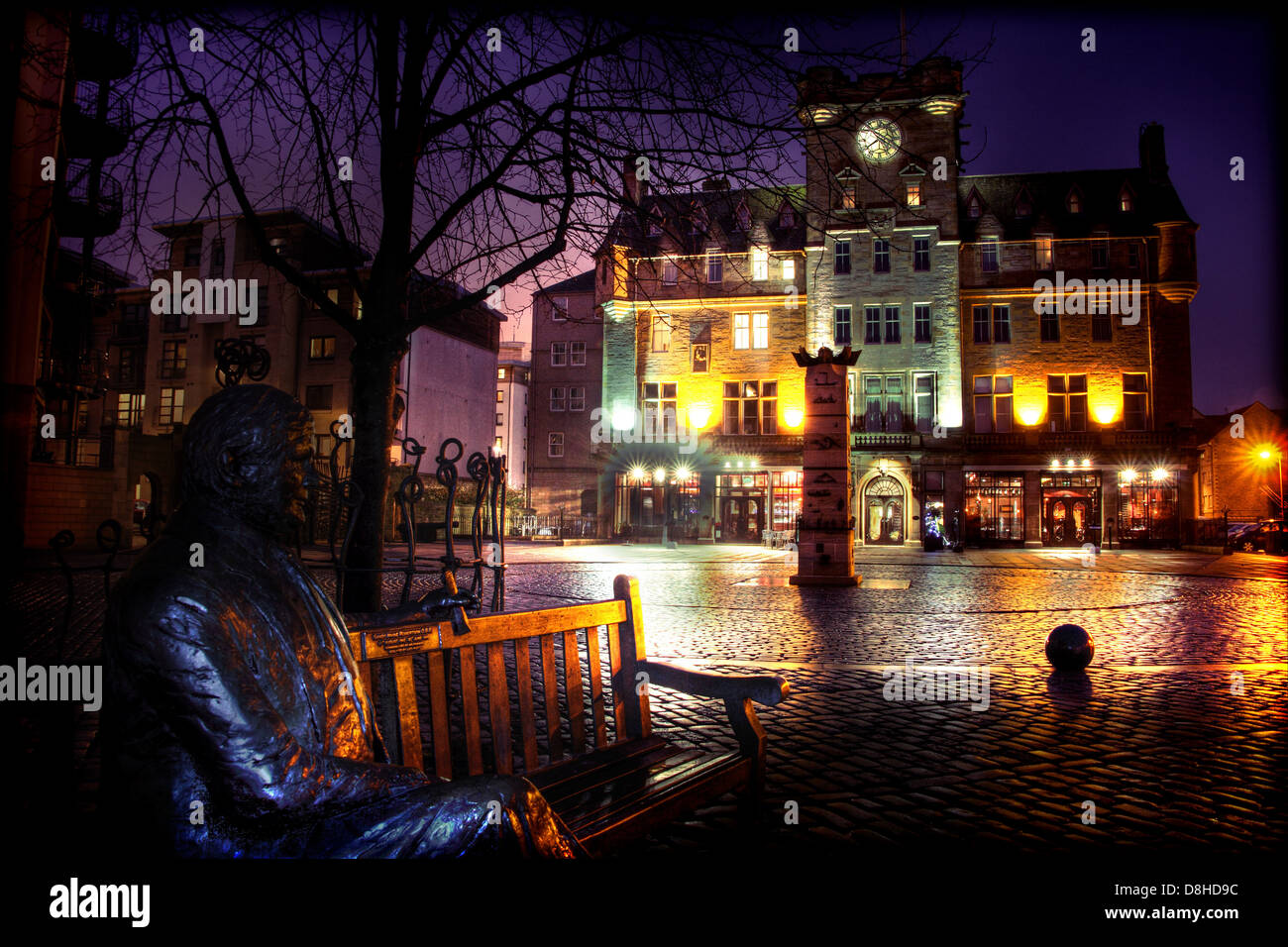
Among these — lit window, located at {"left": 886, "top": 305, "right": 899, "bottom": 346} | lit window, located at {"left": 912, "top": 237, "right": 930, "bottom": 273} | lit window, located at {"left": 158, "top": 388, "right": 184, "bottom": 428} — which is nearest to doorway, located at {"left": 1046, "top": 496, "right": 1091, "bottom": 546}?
lit window, located at {"left": 886, "top": 305, "right": 899, "bottom": 346}

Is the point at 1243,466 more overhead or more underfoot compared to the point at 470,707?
more overhead

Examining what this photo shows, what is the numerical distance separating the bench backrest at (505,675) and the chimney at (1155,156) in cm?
4790

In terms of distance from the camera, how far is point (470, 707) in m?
2.73

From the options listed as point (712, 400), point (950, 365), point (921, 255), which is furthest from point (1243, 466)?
point (712, 400)

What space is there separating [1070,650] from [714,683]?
5321 millimetres

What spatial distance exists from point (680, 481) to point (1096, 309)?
22.7 metres

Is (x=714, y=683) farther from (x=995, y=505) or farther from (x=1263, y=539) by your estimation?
(x=995, y=505)

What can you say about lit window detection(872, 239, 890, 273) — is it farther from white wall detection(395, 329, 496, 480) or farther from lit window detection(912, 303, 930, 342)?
white wall detection(395, 329, 496, 480)

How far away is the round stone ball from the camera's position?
7.06 meters

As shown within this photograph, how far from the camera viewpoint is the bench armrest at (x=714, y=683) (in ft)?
10.7

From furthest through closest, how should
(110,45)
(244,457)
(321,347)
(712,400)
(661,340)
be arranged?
1. (661,340)
2. (712,400)
3. (321,347)
4. (110,45)
5. (244,457)

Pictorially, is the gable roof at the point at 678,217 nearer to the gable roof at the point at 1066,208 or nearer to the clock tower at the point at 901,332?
the clock tower at the point at 901,332

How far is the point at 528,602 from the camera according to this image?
12438 mm

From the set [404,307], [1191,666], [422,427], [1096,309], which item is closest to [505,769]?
[404,307]
